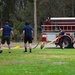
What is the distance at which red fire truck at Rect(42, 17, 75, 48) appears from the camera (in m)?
28.2

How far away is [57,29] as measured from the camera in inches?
1148

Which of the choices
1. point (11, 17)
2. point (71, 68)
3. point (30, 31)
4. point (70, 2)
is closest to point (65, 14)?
point (70, 2)

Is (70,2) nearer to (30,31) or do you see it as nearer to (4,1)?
(4,1)

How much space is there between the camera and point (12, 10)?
54.2 meters

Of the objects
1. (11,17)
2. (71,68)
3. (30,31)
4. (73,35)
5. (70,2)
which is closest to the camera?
(71,68)

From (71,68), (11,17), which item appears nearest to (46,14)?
(11,17)

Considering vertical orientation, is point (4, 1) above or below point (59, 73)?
above

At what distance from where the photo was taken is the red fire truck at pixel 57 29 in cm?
2822

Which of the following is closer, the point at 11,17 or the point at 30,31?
the point at 30,31

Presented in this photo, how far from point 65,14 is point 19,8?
30.0 feet

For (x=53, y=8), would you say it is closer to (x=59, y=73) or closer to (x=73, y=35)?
(x=73, y=35)

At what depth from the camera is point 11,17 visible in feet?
170

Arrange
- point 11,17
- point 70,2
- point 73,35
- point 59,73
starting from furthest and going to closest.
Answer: point 11,17 < point 70,2 < point 73,35 < point 59,73

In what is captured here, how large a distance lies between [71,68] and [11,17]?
132ft
